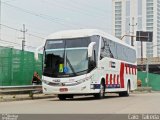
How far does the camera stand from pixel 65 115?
540 inches

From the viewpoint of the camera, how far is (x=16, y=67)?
2869cm

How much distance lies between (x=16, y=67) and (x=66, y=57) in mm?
6202

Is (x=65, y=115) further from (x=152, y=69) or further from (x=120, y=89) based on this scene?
(x=152, y=69)

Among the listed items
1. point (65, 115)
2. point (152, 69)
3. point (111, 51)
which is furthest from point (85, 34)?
point (152, 69)

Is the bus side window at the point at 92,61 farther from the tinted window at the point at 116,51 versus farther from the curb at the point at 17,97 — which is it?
the curb at the point at 17,97

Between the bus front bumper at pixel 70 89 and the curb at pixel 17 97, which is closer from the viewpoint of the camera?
the bus front bumper at pixel 70 89

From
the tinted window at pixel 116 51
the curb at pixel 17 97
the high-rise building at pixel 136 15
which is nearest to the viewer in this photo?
the curb at pixel 17 97

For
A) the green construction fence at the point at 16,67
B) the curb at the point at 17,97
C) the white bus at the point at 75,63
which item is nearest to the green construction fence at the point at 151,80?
the green construction fence at the point at 16,67

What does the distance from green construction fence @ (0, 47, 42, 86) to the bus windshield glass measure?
4228 millimetres

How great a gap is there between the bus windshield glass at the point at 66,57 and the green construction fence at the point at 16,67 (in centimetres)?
423

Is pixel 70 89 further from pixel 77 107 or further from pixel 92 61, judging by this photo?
pixel 77 107

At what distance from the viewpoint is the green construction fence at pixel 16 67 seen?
27234 millimetres

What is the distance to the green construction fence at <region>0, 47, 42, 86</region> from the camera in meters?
27.2

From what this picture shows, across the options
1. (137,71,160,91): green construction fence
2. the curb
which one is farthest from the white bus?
(137,71,160,91): green construction fence
